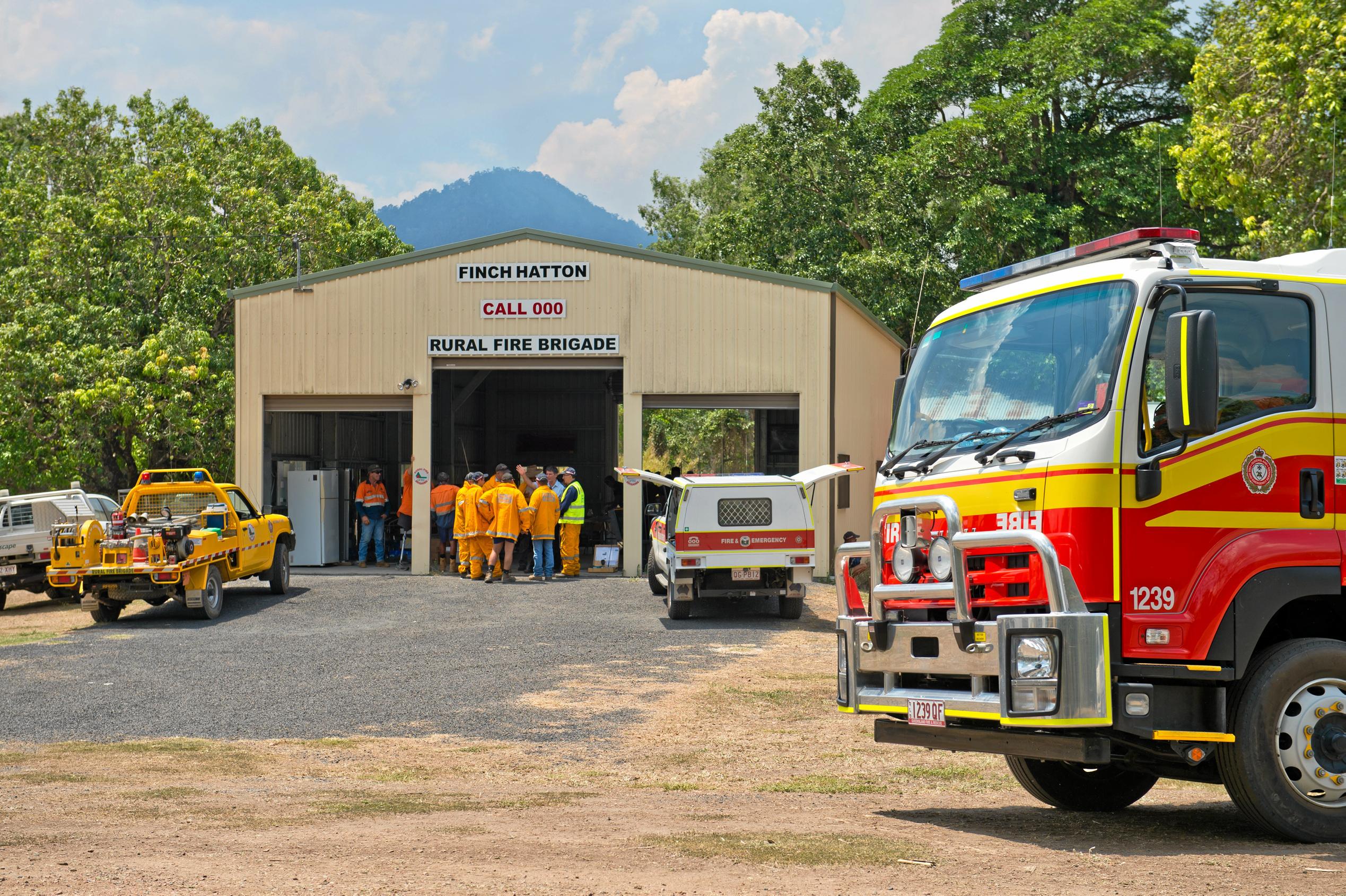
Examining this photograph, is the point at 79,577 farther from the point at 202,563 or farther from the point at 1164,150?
the point at 1164,150

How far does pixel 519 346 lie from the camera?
25062 millimetres

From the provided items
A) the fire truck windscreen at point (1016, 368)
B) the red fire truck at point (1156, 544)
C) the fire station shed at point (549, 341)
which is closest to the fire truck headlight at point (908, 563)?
the red fire truck at point (1156, 544)

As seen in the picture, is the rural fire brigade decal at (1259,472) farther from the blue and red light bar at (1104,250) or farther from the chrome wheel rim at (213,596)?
the chrome wheel rim at (213,596)

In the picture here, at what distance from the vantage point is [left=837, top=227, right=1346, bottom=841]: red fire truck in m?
6.26

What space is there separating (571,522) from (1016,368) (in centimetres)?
1692

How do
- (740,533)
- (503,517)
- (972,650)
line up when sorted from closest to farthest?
1. (972,650)
2. (740,533)
3. (503,517)

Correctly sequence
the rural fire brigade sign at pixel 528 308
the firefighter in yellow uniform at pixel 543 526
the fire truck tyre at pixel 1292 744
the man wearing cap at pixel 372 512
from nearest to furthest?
the fire truck tyre at pixel 1292 744 → the firefighter in yellow uniform at pixel 543 526 → the rural fire brigade sign at pixel 528 308 → the man wearing cap at pixel 372 512

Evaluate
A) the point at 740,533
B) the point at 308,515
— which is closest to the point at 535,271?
the point at 308,515

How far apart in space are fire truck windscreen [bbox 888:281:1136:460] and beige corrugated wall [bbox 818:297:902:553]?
1577 centimetres

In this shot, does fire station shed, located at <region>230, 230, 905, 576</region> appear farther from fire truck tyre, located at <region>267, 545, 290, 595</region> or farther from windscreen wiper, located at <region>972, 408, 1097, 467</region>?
windscreen wiper, located at <region>972, 408, 1097, 467</region>

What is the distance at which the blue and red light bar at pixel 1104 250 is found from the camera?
22.4ft

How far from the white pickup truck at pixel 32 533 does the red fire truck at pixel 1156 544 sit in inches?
706

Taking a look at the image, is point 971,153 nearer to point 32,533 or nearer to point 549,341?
point 549,341

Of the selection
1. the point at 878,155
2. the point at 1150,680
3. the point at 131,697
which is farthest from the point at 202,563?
the point at 878,155
